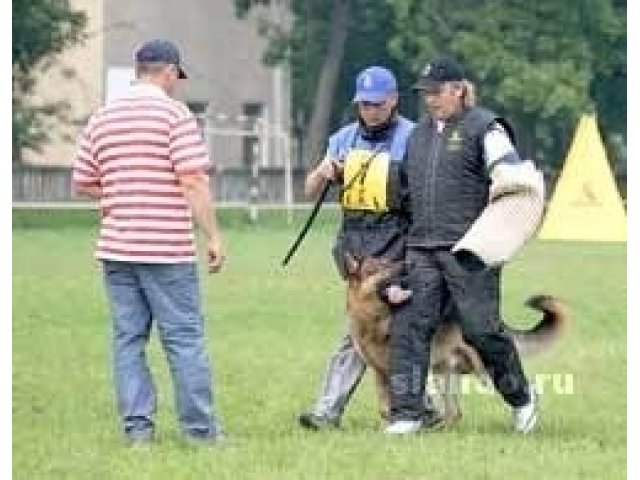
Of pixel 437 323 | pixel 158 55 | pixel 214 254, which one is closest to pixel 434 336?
pixel 437 323

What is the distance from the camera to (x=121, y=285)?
33.4 feet

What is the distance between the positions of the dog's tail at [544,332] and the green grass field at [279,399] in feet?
0.29

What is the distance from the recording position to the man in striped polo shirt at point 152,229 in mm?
10023

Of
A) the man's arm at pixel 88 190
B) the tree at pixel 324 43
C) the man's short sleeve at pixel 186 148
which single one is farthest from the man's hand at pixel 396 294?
the tree at pixel 324 43

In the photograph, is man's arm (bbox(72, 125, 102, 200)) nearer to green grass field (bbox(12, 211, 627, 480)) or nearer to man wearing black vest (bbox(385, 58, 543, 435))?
green grass field (bbox(12, 211, 627, 480))

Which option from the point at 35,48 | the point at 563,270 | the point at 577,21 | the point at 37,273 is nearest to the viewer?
the point at 37,273

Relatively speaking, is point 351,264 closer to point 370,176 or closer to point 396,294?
point 396,294

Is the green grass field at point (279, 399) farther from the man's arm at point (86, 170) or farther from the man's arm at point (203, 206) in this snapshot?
the man's arm at point (86, 170)

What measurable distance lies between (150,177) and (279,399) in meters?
2.86

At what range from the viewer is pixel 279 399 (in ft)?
41.3

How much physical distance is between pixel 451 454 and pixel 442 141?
5.59 feet

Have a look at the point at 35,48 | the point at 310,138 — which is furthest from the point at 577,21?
the point at 35,48
